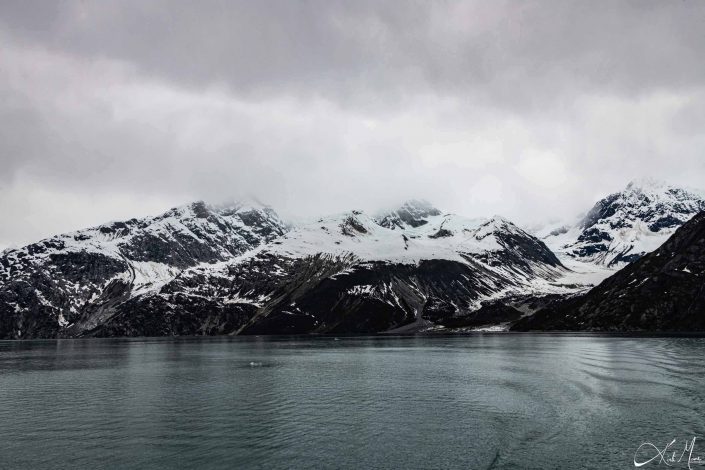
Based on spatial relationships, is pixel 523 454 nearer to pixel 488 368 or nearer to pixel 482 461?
pixel 482 461

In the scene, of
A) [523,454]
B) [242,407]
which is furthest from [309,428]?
[523,454]

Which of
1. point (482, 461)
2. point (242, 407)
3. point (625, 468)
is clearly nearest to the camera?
point (625, 468)

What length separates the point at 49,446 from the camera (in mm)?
56406

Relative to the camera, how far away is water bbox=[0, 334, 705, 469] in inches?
2005

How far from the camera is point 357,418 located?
222ft

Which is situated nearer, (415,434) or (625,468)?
(625,468)

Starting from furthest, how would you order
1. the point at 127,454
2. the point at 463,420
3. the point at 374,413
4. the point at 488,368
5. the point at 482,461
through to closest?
the point at 488,368
the point at 374,413
the point at 463,420
the point at 127,454
the point at 482,461

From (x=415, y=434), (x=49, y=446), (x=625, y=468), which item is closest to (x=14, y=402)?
(x=49, y=446)

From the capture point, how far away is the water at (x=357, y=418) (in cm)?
5094

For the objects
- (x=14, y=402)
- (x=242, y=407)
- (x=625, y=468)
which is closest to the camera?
(x=625, y=468)

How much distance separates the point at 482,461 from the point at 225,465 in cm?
2244

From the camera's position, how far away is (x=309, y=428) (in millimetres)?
62625

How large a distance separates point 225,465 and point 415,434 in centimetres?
2050

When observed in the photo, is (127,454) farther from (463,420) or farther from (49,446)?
(463,420)
